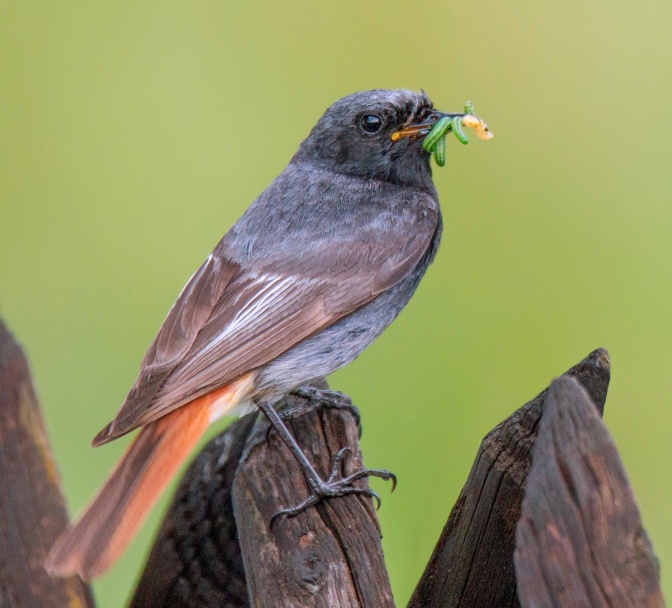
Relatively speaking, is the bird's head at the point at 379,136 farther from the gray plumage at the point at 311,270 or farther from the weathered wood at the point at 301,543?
the weathered wood at the point at 301,543

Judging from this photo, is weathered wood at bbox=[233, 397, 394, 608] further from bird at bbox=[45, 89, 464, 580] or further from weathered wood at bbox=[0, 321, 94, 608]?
weathered wood at bbox=[0, 321, 94, 608]

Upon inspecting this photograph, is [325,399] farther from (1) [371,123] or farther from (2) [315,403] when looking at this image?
(1) [371,123]

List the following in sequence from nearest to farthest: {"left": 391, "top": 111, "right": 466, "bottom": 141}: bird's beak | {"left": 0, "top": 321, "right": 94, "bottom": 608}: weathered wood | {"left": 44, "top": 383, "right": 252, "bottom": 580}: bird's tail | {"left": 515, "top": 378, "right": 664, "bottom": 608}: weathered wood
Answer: {"left": 515, "top": 378, "right": 664, "bottom": 608}: weathered wood < {"left": 0, "top": 321, "right": 94, "bottom": 608}: weathered wood < {"left": 44, "top": 383, "right": 252, "bottom": 580}: bird's tail < {"left": 391, "top": 111, "right": 466, "bottom": 141}: bird's beak

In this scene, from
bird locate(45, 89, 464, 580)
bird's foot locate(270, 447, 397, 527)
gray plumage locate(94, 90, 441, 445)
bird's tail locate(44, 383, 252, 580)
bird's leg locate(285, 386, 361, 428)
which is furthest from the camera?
bird's leg locate(285, 386, 361, 428)

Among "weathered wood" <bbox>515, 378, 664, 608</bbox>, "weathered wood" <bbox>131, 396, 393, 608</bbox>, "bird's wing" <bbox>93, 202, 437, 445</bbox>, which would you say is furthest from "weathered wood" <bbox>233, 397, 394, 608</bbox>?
"weathered wood" <bbox>515, 378, 664, 608</bbox>

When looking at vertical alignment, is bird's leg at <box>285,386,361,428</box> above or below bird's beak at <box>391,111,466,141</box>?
below

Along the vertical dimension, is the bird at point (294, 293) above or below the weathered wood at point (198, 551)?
above

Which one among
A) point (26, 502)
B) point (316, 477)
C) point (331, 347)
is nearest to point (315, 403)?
point (331, 347)

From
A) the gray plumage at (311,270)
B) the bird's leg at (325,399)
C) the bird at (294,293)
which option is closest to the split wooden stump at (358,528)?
the bird at (294,293)
